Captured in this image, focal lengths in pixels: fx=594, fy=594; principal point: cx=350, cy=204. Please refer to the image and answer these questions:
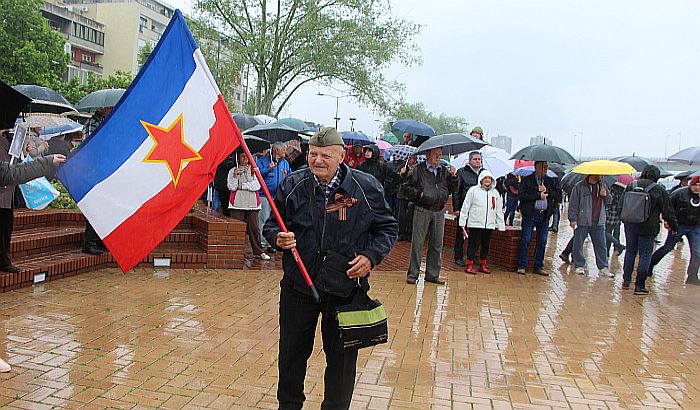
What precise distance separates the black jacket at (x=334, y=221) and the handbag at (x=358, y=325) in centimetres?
19

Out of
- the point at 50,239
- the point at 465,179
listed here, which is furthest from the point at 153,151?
the point at 465,179

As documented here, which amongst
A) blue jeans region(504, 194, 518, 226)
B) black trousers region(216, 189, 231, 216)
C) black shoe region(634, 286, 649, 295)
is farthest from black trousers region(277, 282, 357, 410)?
blue jeans region(504, 194, 518, 226)

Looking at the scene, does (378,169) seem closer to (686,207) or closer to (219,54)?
(686,207)

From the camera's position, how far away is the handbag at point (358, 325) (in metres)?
3.30

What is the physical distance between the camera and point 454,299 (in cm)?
753

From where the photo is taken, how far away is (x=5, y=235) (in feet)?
21.6

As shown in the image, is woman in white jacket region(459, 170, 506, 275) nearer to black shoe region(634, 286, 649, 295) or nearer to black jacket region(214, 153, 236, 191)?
black shoe region(634, 286, 649, 295)

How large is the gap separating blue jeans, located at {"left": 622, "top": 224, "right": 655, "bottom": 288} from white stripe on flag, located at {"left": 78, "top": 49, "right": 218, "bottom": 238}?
7248mm

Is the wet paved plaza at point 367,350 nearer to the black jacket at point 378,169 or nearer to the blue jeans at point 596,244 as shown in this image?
the blue jeans at point 596,244

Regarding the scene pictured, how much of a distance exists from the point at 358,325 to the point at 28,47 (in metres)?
38.7

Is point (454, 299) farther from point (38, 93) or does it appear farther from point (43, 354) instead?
point (38, 93)

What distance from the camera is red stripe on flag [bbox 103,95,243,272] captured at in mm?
3689

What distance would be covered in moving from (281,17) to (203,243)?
19329mm

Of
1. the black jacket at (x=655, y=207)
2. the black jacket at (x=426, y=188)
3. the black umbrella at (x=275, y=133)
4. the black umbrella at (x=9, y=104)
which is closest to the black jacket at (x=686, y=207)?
the black jacket at (x=655, y=207)
